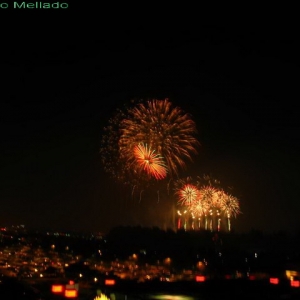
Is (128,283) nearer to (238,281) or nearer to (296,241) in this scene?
(238,281)

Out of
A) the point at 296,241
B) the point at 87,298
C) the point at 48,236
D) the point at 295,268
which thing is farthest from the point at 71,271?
the point at 48,236

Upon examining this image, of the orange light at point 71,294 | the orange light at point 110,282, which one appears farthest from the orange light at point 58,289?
the orange light at point 110,282

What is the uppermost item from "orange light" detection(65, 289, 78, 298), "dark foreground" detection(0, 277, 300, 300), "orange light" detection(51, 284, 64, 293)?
"orange light" detection(51, 284, 64, 293)

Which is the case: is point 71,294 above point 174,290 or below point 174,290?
above

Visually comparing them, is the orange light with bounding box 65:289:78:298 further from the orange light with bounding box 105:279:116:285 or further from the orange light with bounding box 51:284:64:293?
the orange light with bounding box 105:279:116:285

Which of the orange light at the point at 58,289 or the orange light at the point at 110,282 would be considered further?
the orange light at the point at 110,282

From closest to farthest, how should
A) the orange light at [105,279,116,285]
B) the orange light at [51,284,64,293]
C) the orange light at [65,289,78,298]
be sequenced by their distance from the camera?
the orange light at [65,289,78,298] → the orange light at [51,284,64,293] → the orange light at [105,279,116,285]

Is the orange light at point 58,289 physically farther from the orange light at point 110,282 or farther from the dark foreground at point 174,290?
the orange light at point 110,282

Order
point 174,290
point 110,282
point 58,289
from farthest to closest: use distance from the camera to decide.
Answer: point 110,282, point 174,290, point 58,289

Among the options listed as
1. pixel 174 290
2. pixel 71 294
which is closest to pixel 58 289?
pixel 71 294

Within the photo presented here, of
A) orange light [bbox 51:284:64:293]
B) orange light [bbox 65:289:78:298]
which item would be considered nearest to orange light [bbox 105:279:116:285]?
orange light [bbox 51:284:64:293]

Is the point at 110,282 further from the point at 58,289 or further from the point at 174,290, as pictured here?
the point at 58,289
